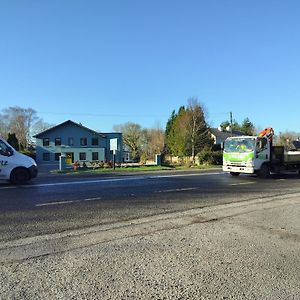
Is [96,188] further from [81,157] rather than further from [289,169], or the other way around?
[81,157]

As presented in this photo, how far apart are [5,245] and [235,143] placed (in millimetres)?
16910

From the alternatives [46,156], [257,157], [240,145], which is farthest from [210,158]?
[46,156]

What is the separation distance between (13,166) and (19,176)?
19.0 inches

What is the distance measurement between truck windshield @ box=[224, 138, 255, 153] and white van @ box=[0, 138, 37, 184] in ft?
36.1

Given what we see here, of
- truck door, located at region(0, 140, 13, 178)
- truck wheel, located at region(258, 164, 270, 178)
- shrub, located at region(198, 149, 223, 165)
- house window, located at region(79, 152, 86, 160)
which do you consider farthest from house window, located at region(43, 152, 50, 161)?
truck door, located at region(0, 140, 13, 178)

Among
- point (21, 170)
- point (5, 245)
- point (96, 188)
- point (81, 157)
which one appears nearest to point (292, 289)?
point (5, 245)

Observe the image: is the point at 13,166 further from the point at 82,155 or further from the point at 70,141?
the point at 70,141

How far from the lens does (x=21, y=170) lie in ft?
50.8

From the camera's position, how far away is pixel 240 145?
68.7 feet

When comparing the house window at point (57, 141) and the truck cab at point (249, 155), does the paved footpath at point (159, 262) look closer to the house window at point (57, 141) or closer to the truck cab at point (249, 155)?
the truck cab at point (249, 155)

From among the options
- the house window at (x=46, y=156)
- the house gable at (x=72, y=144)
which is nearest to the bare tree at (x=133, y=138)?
the house gable at (x=72, y=144)

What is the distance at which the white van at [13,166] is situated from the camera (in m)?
15.0

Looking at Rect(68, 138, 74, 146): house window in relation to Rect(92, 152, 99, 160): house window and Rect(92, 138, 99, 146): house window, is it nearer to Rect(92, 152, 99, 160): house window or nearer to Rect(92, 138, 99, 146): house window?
Rect(92, 138, 99, 146): house window

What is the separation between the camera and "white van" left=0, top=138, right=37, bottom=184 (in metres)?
15.0
